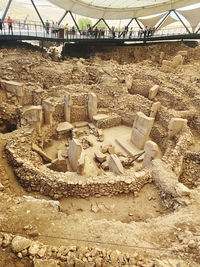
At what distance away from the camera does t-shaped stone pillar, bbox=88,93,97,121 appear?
11.2 meters

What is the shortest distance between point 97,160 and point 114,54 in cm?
1539

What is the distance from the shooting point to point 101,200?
Result: 639 centimetres

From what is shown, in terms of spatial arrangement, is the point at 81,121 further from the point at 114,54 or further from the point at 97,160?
the point at 114,54

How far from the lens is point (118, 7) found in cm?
2211

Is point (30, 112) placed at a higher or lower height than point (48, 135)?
higher

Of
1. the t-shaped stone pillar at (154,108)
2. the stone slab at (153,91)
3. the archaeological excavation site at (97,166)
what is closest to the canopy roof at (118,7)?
the archaeological excavation site at (97,166)

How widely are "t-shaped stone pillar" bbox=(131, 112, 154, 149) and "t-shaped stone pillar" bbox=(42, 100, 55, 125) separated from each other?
4483 mm

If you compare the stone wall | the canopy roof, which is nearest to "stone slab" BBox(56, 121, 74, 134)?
the stone wall

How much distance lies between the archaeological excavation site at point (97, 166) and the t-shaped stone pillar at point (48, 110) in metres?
0.08

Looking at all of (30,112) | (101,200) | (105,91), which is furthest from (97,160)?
(105,91)

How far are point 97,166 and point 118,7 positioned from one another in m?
21.7

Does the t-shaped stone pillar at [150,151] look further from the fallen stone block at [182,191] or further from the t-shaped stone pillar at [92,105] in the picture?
the t-shaped stone pillar at [92,105]

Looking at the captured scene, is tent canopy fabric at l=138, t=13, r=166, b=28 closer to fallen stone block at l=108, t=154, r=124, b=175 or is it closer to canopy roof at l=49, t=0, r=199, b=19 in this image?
canopy roof at l=49, t=0, r=199, b=19

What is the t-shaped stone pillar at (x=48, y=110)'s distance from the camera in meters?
9.65
